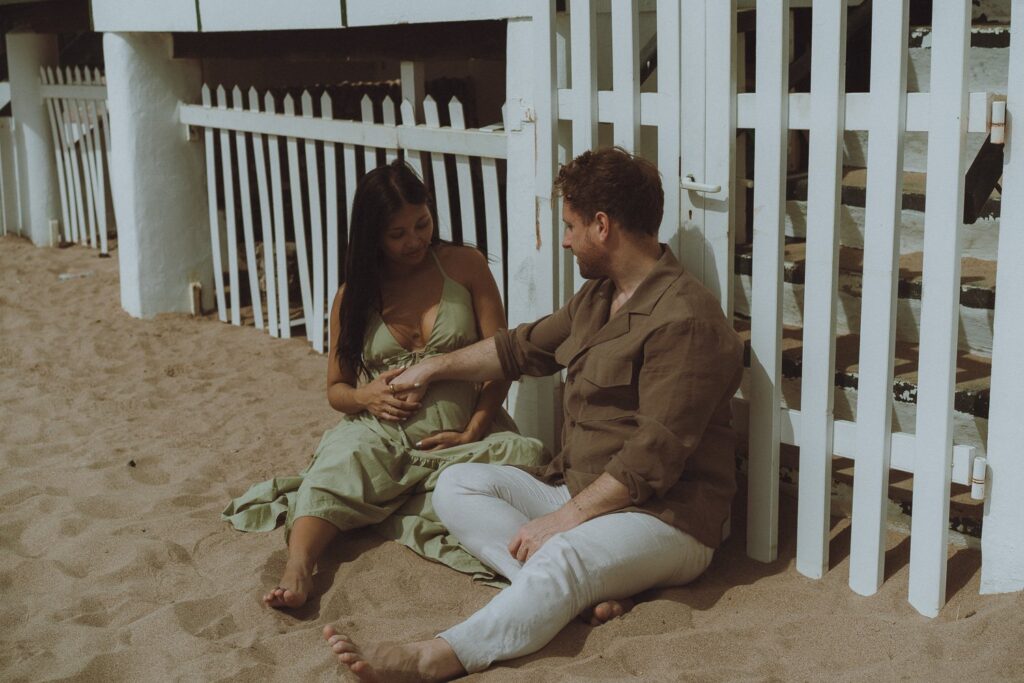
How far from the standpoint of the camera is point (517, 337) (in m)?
3.88

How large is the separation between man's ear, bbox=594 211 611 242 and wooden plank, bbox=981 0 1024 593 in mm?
1096

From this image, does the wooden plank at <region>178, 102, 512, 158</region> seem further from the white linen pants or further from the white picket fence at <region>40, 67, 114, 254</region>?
the white picket fence at <region>40, 67, 114, 254</region>

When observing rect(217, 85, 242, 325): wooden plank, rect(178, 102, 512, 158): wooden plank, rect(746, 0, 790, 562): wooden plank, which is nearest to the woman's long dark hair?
rect(178, 102, 512, 158): wooden plank

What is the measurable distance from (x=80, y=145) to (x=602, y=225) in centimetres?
756

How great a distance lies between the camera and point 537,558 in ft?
10.5

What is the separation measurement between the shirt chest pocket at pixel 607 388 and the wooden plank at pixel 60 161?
798 centimetres

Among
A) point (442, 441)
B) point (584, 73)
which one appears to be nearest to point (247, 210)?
point (442, 441)

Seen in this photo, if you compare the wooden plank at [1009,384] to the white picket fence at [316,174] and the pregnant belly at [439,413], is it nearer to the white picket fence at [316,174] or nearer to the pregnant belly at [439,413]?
the pregnant belly at [439,413]

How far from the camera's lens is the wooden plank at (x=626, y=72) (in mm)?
3680

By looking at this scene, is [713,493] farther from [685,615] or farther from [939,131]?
[939,131]

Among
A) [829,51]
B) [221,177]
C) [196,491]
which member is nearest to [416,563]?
[196,491]

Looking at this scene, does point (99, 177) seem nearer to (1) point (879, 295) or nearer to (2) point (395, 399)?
(2) point (395, 399)

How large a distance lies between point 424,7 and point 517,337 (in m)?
1.90

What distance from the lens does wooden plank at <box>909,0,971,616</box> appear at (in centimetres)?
292
